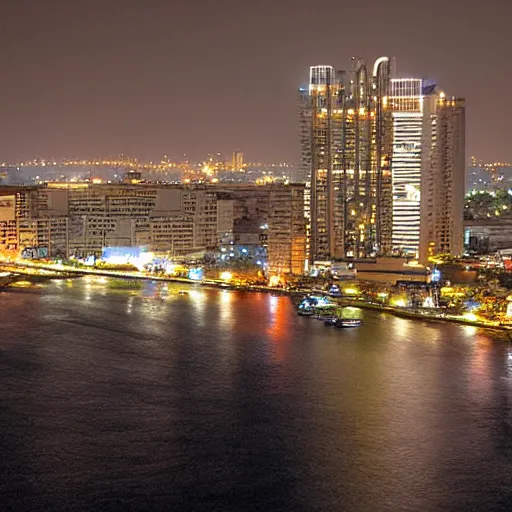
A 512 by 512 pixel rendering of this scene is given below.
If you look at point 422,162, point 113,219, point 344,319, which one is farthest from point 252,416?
point 113,219

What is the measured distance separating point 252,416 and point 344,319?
313 centimetres

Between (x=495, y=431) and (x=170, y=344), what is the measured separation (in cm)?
285

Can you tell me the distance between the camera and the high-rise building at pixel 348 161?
36.7ft

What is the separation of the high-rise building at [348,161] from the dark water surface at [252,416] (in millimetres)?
3357

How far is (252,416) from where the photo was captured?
202 inches

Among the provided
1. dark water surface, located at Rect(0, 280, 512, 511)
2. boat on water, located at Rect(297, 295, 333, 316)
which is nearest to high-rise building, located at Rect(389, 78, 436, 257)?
boat on water, located at Rect(297, 295, 333, 316)

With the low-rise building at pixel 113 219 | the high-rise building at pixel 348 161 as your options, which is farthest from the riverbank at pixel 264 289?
the high-rise building at pixel 348 161

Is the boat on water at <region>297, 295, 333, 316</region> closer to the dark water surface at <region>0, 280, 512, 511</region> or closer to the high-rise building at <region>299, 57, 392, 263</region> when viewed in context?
the dark water surface at <region>0, 280, 512, 511</region>

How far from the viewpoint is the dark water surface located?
411 centimetres

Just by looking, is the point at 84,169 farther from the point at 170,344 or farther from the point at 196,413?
the point at 196,413

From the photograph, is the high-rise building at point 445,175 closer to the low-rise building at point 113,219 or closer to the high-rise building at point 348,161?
the high-rise building at point 348,161

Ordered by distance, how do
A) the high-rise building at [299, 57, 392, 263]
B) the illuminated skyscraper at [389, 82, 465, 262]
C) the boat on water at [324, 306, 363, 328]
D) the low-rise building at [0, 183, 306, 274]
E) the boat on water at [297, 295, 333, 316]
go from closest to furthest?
1. the boat on water at [324, 306, 363, 328]
2. the boat on water at [297, 295, 333, 316]
3. the high-rise building at [299, 57, 392, 263]
4. the illuminated skyscraper at [389, 82, 465, 262]
5. the low-rise building at [0, 183, 306, 274]

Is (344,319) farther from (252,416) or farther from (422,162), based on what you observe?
(422,162)

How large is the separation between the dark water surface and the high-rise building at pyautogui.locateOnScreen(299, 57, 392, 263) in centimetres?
336
